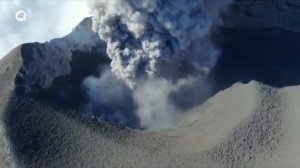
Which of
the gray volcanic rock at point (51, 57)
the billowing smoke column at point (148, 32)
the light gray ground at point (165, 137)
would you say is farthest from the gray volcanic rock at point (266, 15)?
the gray volcanic rock at point (51, 57)

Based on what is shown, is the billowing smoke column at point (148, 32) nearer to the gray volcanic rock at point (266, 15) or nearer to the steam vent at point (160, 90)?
the steam vent at point (160, 90)

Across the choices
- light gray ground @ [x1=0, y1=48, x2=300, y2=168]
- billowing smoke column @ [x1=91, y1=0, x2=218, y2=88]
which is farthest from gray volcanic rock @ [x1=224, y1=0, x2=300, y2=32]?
light gray ground @ [x1=0, y1=48, x2=300, y2=168]

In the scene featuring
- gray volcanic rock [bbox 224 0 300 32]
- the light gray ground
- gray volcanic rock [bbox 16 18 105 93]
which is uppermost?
gray volcanic rock [bbox 224 0 300 32]

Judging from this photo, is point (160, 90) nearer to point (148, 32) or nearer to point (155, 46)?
point (155, 46)

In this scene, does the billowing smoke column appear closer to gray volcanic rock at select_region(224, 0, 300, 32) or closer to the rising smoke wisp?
the rising smoke wisp

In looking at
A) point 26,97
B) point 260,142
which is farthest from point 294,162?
point 26,97

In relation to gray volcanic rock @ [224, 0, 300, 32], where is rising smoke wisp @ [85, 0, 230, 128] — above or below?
below

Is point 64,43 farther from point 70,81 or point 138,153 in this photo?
point 138,153
